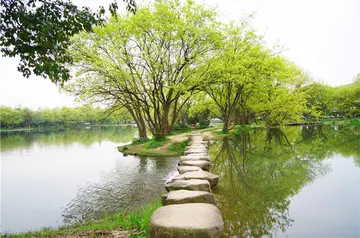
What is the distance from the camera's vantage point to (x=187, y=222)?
4.16 meters

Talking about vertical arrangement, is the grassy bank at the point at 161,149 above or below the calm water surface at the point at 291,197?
above

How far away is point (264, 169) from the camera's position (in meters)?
10.6

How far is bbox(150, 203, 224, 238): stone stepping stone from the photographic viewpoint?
3.94 meters

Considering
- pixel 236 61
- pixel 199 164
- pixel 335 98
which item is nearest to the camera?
pixel 199 164

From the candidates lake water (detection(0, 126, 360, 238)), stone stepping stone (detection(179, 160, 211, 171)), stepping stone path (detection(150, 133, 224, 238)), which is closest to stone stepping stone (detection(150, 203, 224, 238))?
stepping stone path (detection(150, 133, 224, 238))

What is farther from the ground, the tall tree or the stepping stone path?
the tall tree

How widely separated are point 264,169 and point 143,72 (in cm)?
1208

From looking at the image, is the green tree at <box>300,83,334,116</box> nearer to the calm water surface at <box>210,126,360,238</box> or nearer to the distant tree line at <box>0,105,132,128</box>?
the calm water surface at <box>210,126,360,238</box>

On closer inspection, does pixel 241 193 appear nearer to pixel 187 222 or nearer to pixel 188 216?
pixel 188 216

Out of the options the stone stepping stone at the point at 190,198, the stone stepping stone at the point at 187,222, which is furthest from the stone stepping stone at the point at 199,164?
the stone stepping stone at the point at 187,222

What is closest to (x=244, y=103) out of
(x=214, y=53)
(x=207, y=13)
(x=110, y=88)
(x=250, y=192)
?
(x=214, y=53)

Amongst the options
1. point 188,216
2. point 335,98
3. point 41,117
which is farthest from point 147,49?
point 41,117

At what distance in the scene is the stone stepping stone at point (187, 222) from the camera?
3938 mm

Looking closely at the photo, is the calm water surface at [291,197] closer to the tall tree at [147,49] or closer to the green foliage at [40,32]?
the green foliage at [40,32]
